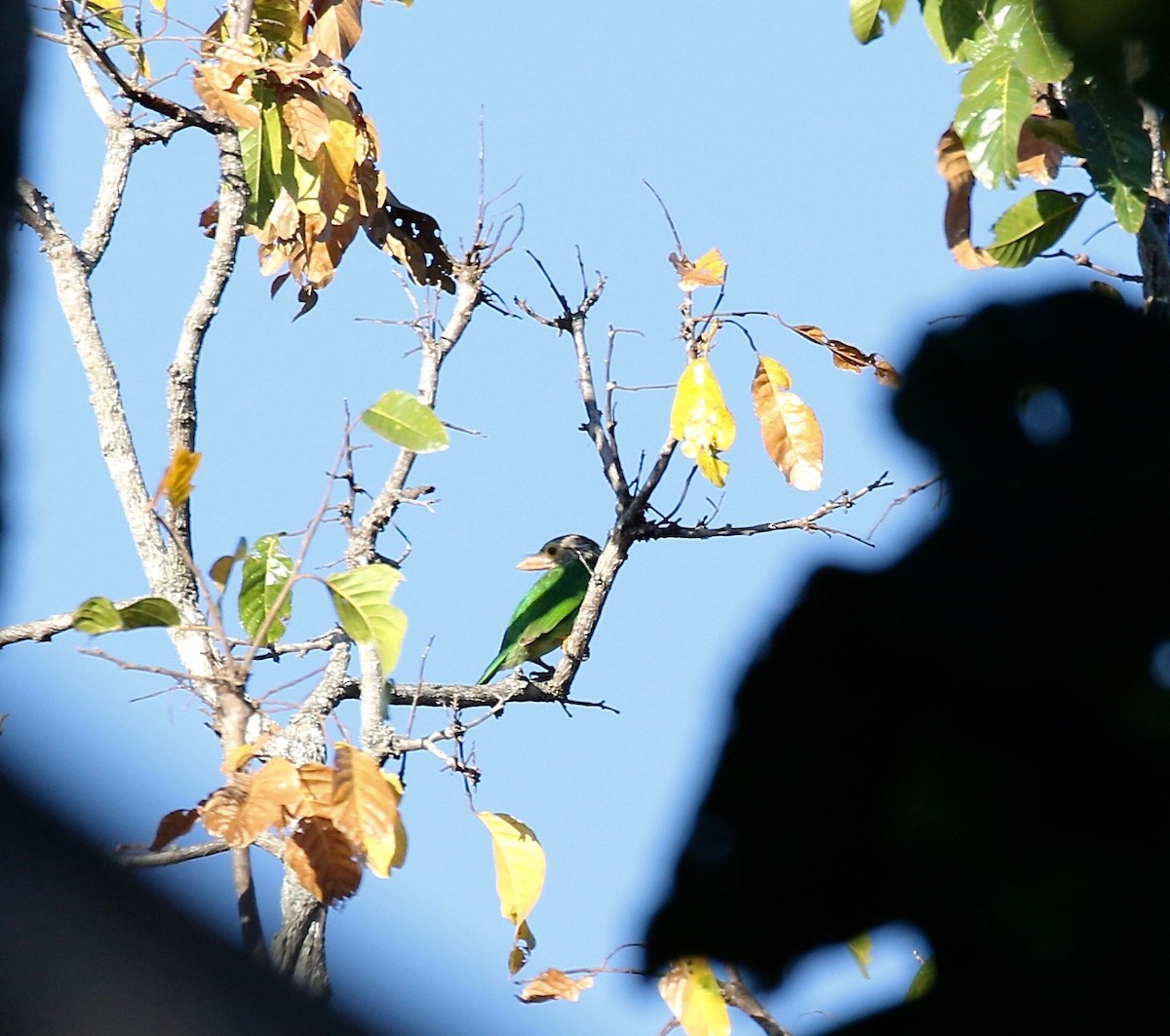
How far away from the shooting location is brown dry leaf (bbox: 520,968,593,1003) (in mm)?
2738

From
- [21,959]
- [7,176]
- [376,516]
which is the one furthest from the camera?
[376,516]

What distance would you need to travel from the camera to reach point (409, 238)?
14.0 feet

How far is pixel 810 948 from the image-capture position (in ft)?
3.25

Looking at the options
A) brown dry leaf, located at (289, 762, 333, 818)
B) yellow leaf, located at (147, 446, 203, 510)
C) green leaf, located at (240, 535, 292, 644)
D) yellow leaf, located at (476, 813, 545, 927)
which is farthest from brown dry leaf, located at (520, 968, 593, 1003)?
yellow leaf, located at (147, 446, 203, 510)

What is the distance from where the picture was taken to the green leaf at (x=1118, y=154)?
2.36 m

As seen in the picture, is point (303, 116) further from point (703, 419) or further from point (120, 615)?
point (120, 615)

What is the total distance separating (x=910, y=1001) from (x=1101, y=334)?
0.52 meters

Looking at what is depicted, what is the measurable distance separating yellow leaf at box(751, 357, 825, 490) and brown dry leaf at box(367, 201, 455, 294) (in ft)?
4.80

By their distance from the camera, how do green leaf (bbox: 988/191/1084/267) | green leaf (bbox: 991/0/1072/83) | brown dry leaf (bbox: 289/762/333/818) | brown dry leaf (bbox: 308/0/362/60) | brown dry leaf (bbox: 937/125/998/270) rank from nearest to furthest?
green leaf (bbox: 991/0/1072/83) → brown dry leaf (bbox: 289/762/333/818) → green leaf (bbox: 988/191/1084/267) → brown dry leaf (bbox: 937/125/998/270) → brown dry leaf (bbox: 308/0/362/60)

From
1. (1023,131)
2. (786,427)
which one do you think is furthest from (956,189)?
(786,427)

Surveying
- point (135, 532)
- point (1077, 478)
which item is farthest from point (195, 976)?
point (135, 532)

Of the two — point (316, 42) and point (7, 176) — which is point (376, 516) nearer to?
point (316, 42)

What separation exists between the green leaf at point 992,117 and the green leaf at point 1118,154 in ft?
0.38

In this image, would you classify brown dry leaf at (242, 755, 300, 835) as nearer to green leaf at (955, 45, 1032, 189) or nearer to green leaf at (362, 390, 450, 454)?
green leaf at (362, 390, 450, 454)
